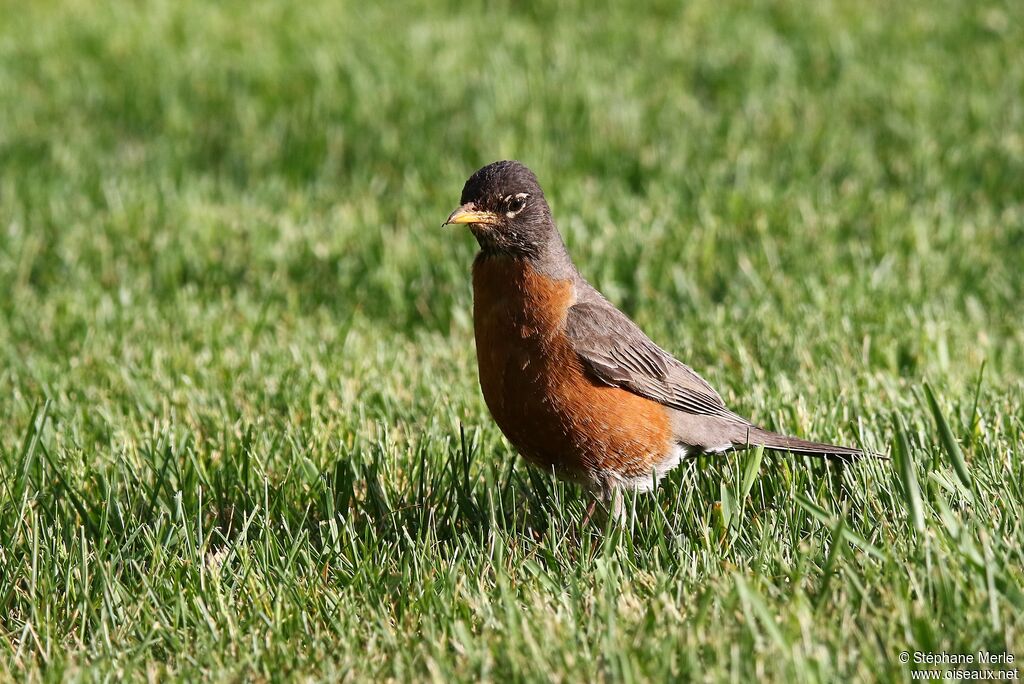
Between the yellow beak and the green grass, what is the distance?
A: 2.31ft

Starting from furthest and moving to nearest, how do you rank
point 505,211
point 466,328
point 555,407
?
1. point 466,328
2. point 505,211
3. point 555,407

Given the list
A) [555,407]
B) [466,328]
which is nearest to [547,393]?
[555,407]

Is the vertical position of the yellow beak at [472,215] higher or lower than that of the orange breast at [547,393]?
higher

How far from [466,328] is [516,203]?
1869mm

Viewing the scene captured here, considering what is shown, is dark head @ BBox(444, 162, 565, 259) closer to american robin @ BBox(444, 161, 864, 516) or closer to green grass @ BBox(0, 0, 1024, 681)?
american robin @ BBox(444, 161, 864, 516)

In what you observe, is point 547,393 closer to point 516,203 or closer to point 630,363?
point 630,363

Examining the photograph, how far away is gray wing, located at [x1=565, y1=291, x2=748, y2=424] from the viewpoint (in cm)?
389

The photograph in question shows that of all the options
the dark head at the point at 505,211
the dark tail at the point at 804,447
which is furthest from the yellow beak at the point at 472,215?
the dark tail at the point at 804,447

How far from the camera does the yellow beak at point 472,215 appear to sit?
3.82m

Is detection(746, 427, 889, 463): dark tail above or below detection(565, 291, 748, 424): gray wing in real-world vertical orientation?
below

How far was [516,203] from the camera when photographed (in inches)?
155

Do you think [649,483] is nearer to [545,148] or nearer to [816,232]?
[816,232]

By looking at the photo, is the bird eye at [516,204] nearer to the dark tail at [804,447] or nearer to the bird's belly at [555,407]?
the bird's belly at [555,407]

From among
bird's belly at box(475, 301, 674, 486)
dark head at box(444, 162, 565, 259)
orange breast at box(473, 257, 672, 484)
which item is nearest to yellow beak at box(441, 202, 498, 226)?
dark head at box(444, 162, 565, 259)
